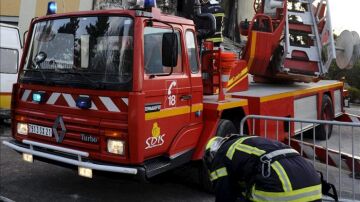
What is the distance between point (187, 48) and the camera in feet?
17.6

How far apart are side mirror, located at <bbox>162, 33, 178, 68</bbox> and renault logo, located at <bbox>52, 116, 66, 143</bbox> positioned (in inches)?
52.6

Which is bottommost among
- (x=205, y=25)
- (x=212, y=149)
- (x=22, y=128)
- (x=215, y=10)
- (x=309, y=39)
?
(x=22, y=128)

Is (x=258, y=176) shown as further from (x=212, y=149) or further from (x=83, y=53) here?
(x=83, y=53)

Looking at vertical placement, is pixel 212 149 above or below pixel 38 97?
below

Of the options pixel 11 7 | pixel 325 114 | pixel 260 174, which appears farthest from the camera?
pixel 11 7

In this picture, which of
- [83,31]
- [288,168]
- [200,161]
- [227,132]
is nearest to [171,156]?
[200,161]

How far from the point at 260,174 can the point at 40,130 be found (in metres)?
3.12

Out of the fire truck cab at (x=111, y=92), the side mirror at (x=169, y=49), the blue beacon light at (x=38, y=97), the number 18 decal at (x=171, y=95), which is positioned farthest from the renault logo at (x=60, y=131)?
the side mirror at (x=169, y=49)

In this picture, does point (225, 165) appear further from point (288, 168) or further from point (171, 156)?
point (171, 156)

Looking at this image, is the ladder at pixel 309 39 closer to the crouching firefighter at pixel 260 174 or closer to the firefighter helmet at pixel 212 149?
the firefighter helmet at pixel 212 149

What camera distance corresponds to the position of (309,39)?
8.21m

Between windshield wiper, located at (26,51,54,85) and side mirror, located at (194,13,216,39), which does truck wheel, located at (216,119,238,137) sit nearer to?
side mirror, located at (194,13,216,39)

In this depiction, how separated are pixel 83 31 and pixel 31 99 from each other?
1101 millimetres

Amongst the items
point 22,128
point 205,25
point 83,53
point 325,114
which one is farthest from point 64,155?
point 325,114
